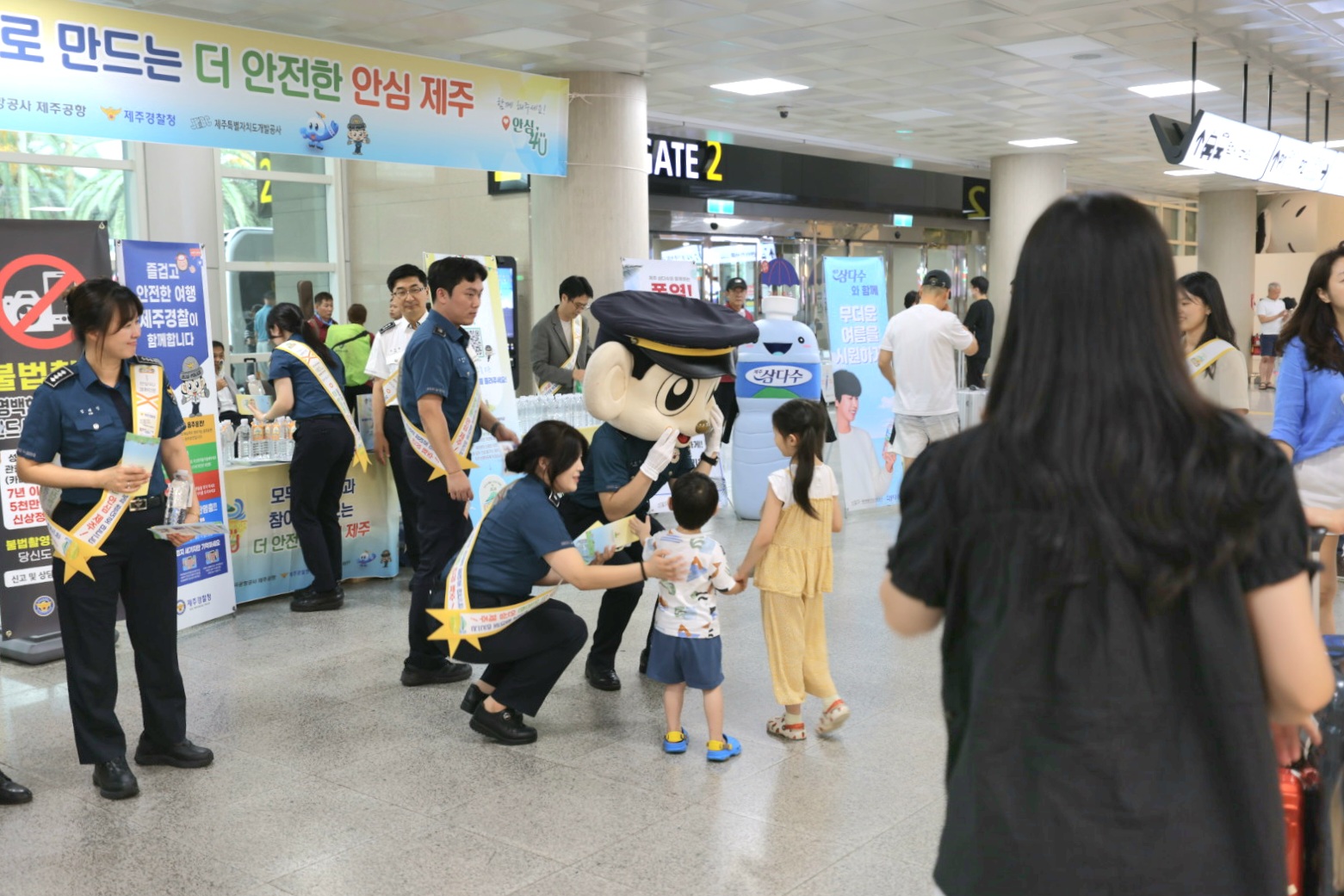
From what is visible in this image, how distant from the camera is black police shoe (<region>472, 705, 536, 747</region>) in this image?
416 cm

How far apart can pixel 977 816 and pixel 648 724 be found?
2989 mm

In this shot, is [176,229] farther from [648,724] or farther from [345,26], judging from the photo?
[648,724]

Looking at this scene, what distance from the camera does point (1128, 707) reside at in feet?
4.47

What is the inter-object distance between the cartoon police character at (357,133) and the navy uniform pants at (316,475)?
1639mm

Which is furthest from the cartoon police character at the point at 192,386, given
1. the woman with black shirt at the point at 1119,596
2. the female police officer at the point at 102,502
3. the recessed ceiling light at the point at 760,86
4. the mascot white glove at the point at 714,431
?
the recessed ceiling light at the point at 760,86

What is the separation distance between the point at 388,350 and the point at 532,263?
4.41 metres

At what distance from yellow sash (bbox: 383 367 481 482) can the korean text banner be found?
223 cm

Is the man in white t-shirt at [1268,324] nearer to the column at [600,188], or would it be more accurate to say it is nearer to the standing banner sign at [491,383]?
the column at [600,188]

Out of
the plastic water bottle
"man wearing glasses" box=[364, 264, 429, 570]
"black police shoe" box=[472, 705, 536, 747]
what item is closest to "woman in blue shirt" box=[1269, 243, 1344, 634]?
"black police shoe" box=[472, 705, 536, 747]

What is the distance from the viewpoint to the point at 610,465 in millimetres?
4449

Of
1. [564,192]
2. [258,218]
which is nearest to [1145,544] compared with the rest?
[564,192]

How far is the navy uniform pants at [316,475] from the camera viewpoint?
237 inches

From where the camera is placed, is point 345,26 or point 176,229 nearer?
point 345,26

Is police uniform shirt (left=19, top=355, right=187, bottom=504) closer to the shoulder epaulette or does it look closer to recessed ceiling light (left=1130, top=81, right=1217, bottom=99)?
the shoulder epaulette
